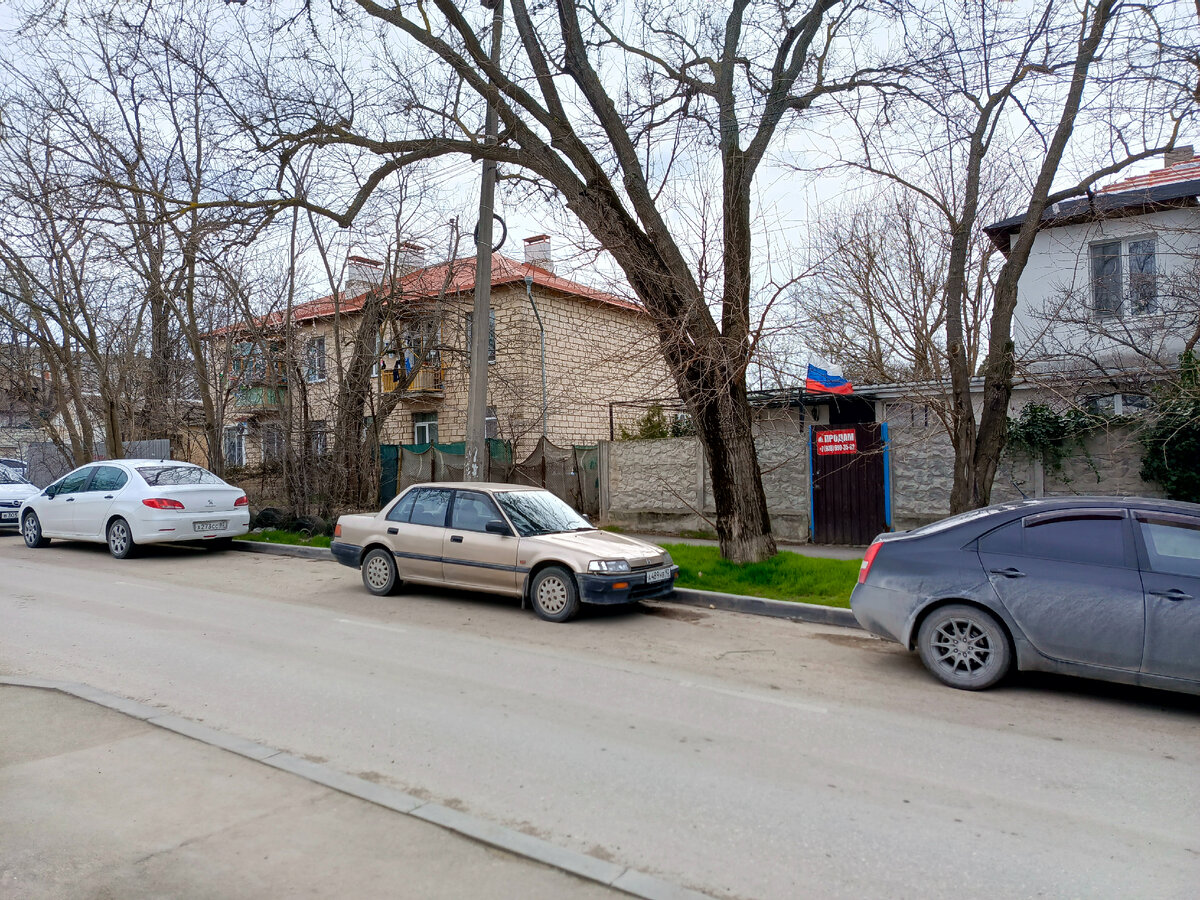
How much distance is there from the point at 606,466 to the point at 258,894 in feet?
45.9

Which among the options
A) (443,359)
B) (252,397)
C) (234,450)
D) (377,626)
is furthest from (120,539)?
(234,450)

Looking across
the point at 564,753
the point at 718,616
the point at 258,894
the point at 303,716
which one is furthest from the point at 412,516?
the point at 258,894

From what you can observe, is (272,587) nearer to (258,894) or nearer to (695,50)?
(258,894)

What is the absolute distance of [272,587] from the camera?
35.2 feet

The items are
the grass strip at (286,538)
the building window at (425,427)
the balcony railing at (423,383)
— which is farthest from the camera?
the building window at (425,427)

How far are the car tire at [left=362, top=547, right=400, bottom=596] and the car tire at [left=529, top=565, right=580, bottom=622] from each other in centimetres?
210

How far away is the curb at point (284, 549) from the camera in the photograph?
45.4ft

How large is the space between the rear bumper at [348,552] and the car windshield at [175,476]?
15.5 feet

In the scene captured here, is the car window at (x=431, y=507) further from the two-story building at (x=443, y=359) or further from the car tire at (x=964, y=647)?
the car tire at (x=964, y=647)

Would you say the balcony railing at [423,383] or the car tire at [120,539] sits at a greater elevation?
the balcony railing at [423,383]

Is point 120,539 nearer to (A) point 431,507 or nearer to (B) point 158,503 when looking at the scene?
(B) point 158,503

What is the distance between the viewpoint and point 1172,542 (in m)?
5.83

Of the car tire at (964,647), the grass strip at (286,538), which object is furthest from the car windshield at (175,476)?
the car tire at (964,647)

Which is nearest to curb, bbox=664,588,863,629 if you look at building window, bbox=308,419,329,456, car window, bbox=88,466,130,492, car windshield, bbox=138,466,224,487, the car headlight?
the car headlight
